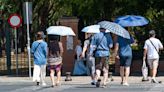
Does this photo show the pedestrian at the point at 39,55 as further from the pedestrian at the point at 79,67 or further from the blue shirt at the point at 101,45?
the pedestrian at the point at 79,67

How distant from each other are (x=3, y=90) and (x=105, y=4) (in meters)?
8.96

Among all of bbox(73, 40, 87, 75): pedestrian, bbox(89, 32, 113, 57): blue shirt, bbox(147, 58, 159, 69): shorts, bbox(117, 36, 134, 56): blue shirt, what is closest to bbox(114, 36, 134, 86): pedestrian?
bbox(117, 36, 134, 56): blue shirt

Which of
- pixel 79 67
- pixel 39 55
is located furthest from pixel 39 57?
pixel 79 67

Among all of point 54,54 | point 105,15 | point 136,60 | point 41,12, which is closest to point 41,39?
point 54,54

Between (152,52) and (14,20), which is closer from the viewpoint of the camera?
(152,52)

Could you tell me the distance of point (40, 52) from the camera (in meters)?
18.2

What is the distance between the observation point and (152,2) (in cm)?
2375

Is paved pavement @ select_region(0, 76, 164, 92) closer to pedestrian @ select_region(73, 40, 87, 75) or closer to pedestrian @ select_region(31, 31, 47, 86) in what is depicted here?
pedestrian @ select_region(31, 31, 47, 86)

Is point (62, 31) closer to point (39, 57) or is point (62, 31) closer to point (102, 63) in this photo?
point (39, 57)

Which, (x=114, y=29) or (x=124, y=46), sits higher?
(x=114, y=29)

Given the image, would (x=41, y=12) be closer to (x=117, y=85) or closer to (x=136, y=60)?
(x=136, y=60)

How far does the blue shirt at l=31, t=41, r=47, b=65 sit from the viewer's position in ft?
59.5

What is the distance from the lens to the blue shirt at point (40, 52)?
18.1 m

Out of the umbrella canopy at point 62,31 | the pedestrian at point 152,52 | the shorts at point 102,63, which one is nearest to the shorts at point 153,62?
the pedestrian at point 152,52
